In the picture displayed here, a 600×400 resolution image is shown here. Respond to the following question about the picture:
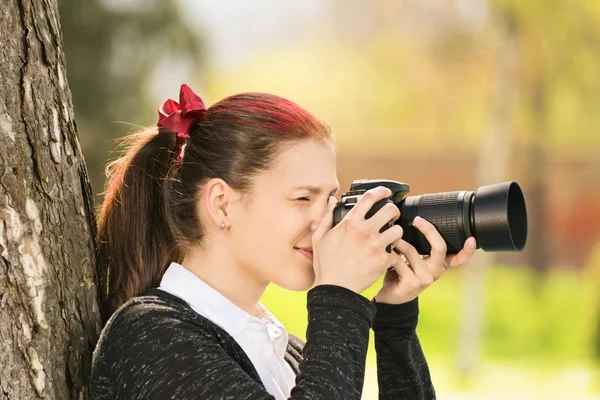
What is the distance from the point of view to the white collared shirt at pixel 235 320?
51.4 inches

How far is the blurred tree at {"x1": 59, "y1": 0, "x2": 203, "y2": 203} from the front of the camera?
18.0ft

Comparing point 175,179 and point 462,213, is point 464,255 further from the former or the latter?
point 175,179

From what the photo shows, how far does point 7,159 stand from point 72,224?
0.16m

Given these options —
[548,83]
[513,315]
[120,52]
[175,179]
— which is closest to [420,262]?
[175,179]

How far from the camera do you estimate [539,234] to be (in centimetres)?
871

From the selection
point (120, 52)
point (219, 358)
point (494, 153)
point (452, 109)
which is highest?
point (452, 109)

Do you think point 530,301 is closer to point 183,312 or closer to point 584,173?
point 584,173

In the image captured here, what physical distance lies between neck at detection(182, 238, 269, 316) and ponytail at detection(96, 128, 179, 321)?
6cm

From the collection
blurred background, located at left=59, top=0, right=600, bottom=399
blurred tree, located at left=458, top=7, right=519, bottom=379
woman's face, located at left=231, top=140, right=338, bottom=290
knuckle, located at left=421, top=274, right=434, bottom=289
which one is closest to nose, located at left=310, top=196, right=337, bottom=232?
woman's face, located at left=231, top=140, right=338, bottom=290

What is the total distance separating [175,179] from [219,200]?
0.32ft

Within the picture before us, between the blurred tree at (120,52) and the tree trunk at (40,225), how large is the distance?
4263mm

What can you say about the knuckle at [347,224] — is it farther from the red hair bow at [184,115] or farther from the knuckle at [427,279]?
the red hair bow at [184,115]

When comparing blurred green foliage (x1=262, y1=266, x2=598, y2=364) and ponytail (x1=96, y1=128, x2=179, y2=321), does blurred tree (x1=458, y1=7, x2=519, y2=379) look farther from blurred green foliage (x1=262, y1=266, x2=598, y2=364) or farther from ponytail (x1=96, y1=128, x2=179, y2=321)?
ponytail (x1=96, y1=128, x2=179, y2=321)

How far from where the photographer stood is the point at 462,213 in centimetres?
134
